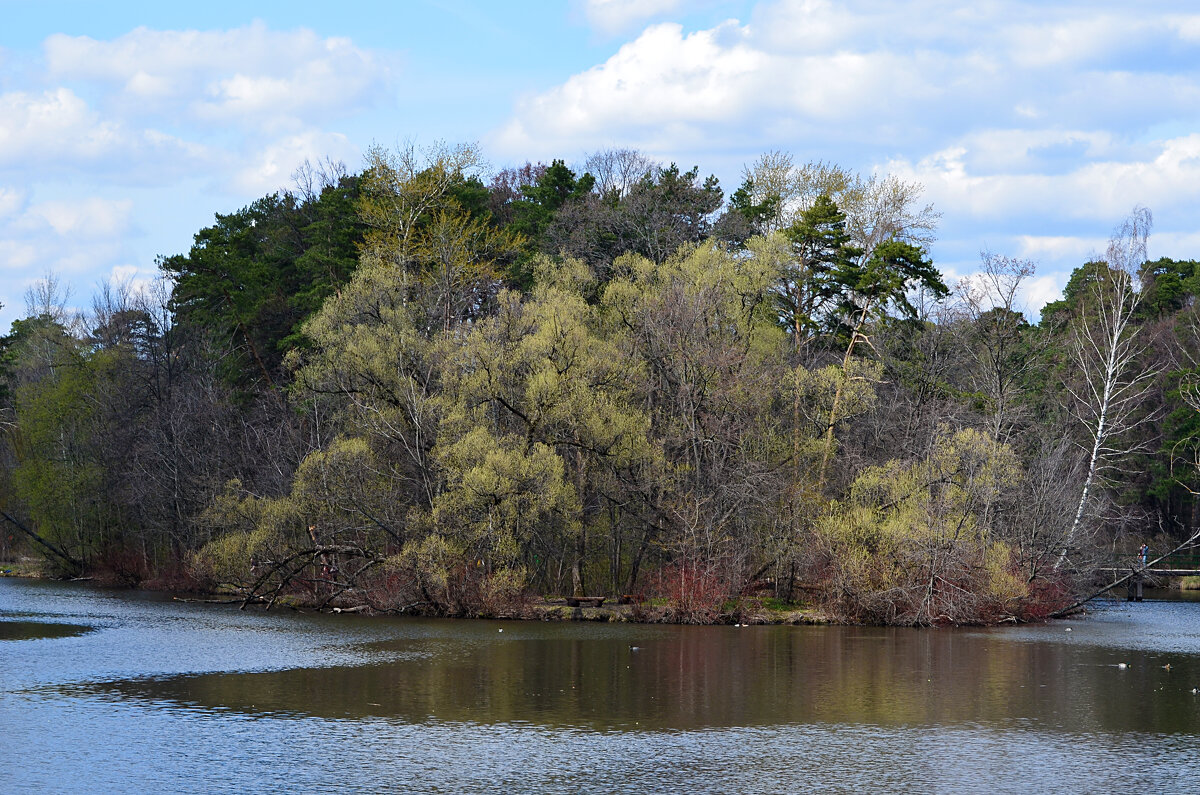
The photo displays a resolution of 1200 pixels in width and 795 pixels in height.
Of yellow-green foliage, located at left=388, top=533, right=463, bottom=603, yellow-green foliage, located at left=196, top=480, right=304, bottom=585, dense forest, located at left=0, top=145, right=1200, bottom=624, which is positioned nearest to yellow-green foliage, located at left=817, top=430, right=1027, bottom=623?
dense forest, located at left=0, top=145, right=1200, bottom=624

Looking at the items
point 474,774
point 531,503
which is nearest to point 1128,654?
point 531,503

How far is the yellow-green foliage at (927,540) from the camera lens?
4175 centimetres

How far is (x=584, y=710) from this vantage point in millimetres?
23453

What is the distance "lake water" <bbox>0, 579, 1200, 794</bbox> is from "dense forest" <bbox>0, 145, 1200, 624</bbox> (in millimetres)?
5993

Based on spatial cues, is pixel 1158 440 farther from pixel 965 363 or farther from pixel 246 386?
pixel 246 386

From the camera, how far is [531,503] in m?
43.6

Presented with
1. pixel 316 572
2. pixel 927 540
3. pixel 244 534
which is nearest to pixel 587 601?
pixel 316 572

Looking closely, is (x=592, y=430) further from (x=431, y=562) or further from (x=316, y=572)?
(x=316, y=572)

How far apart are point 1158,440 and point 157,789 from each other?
74047 millimetres

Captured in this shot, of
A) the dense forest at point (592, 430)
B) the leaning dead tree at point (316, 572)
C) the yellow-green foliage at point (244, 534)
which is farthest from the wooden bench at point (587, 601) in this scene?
the yellow-green foliage at point (244, 534)

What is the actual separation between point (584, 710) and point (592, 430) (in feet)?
75.7

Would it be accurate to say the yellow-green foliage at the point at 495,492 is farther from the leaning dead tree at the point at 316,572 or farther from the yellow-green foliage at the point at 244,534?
the yellow-green foliage at the point at 244,534

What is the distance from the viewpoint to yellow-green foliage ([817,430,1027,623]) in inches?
1644

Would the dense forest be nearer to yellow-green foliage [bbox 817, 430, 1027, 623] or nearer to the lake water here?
yellow-green foliage [bbox 817, 430, 1027, 623]
